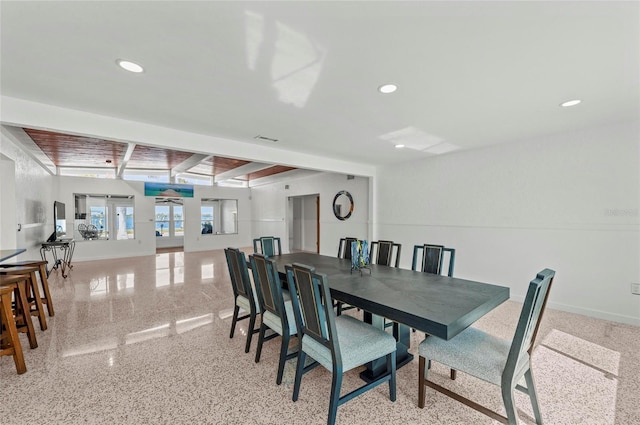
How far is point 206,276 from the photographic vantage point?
19.5 ft

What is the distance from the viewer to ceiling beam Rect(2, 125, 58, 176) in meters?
4.04

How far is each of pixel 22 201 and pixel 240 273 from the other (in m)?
4.77

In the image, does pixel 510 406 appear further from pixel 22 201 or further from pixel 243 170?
pixel 243 170

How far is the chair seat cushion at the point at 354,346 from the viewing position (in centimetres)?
177

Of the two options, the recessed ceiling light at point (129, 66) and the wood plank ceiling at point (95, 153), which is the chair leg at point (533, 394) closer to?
the recessed ceiling light at point (129, 66)

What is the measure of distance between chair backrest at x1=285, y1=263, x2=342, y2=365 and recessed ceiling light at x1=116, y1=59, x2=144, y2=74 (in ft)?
6.20

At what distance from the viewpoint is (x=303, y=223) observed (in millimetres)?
9891

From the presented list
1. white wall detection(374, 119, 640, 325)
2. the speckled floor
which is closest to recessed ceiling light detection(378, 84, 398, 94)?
the speckled floor

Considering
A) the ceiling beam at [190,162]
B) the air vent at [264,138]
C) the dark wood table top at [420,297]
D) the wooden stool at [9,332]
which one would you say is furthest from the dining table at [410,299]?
the ceiling beam at [190,162]

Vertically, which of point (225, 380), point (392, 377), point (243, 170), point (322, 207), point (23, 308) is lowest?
point (225, 380)

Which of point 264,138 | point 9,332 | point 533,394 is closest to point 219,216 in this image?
point 264,138

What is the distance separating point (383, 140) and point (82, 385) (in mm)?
4200

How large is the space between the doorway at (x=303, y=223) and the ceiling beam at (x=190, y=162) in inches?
130

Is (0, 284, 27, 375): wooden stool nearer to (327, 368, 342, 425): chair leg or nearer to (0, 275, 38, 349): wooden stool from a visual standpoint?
(0, 275, 38, 349): wooden stool
